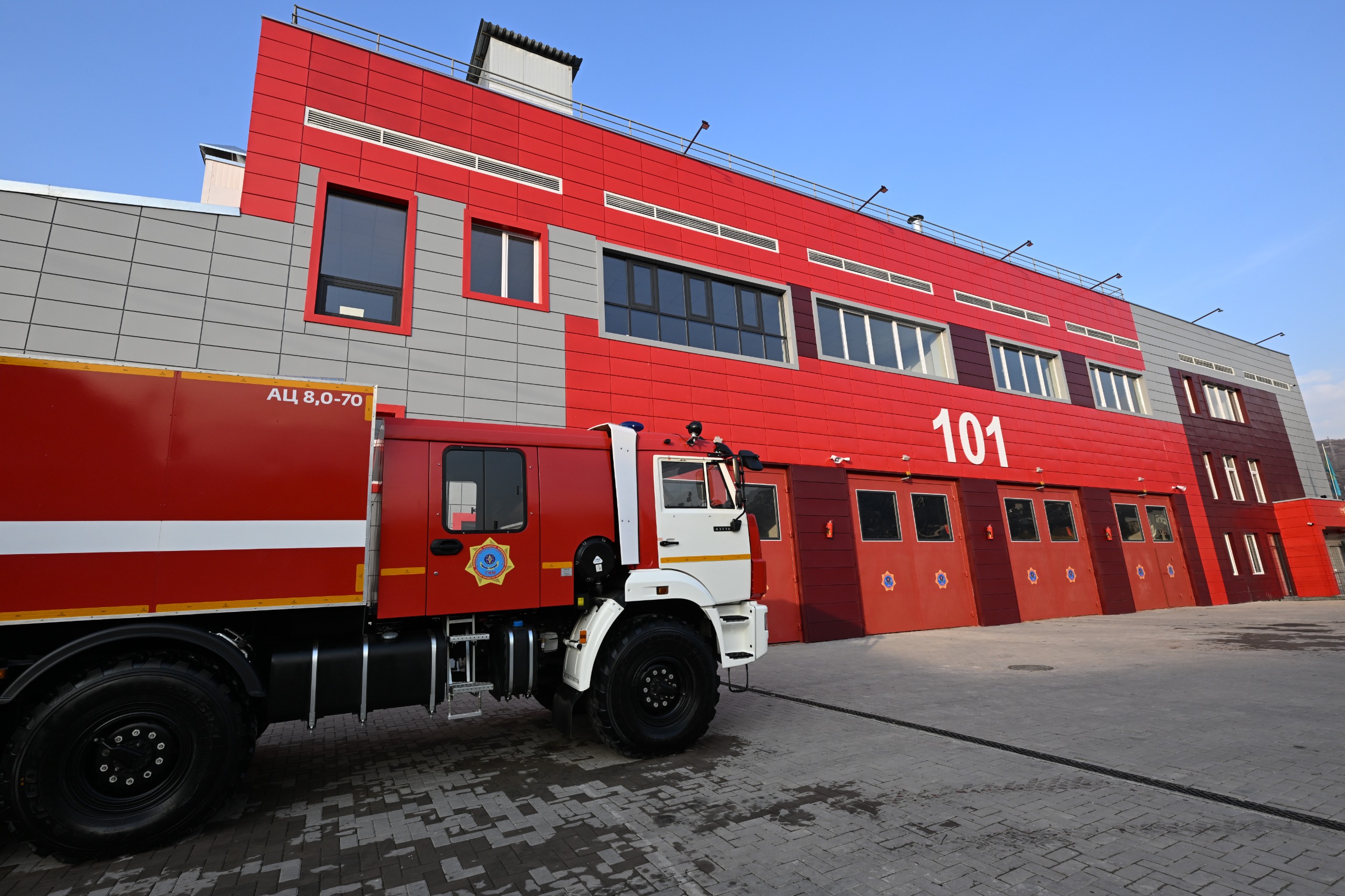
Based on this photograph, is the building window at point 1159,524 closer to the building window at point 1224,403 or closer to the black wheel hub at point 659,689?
the building window at point 1224,403

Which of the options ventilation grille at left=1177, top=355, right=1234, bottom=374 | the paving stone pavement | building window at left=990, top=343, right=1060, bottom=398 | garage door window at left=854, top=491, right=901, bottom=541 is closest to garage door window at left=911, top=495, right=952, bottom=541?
garage door window at left=854, top=491, right=901, bottom=541

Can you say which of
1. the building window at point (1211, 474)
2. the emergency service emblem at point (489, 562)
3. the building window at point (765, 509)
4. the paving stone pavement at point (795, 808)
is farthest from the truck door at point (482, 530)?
the building window at point (1211, 474)

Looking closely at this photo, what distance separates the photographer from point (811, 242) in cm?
1619

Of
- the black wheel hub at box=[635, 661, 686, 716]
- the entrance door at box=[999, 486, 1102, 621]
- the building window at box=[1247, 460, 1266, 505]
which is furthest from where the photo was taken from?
the building window at box=[1247, 460, 1266, 505]

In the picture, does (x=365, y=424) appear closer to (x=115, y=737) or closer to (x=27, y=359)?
(x=27, y=359)

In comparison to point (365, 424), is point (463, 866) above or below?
below

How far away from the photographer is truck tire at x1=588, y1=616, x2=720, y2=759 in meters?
5.37

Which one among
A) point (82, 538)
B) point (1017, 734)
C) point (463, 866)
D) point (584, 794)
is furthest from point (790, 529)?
point (82, 538)

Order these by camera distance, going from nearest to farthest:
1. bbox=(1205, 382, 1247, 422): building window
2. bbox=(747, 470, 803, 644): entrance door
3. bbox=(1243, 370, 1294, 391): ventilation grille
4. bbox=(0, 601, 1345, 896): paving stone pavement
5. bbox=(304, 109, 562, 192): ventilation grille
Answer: bbox=(0, 601, 1345, 896): paving stone pavement → bbox=(304, 109, 562, 192): ventilation grille → bbox=(747, 470, 803, 644): entrance door → bbox=(1205, 382, 1247, 422): building window → bbox=(1243, 370, 1294, 391): ventilation grille

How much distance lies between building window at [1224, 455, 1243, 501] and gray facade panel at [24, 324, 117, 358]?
35341mm

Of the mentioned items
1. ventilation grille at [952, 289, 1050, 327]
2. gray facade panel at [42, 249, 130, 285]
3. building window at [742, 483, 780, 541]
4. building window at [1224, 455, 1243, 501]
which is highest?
ventilation grille at [952, 289, 1050, 327]

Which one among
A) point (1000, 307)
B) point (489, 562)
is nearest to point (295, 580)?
point (489, 562)

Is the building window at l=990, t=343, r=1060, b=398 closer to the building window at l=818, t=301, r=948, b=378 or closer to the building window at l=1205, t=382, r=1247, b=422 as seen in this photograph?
the building window at l=818, t=301, r=948, b=378

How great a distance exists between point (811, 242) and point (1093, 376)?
43.9ft
